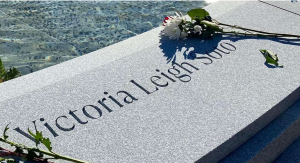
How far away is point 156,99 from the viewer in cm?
322

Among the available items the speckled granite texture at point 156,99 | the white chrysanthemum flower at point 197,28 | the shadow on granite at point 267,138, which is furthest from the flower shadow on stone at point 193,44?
the shadow on granite at point 267,138

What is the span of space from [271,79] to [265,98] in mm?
336

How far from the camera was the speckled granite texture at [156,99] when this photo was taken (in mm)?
2756

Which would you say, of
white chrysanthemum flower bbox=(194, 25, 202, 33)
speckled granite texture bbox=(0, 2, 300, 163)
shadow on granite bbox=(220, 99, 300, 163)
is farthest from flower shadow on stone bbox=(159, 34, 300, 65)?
shadow on granite bbox=(220, 99, 300, 163)

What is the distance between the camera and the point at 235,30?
4.45 meters

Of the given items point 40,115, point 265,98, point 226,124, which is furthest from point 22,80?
point 265,98

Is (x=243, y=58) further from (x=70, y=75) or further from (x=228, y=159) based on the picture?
(x=70, y=75)

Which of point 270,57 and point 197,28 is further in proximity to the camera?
point 197,28

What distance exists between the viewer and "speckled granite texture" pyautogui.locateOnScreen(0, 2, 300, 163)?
9.04 feet

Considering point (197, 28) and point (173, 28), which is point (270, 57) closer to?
point (197, 28)

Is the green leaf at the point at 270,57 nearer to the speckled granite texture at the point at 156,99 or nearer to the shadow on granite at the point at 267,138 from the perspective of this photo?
the speckled granite texture at the point at 156,99

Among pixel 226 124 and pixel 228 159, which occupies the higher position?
pixel 226 124

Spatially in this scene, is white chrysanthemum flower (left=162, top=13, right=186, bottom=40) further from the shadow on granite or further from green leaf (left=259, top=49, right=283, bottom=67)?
the shadow on granite

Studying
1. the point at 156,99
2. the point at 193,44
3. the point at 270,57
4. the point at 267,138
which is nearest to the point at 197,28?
the point at 193,44
